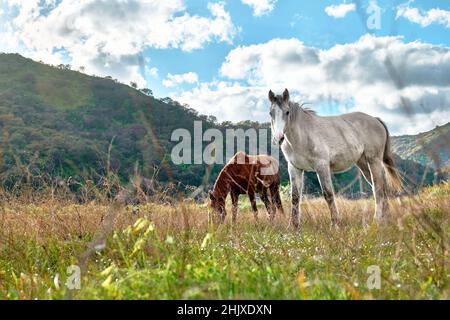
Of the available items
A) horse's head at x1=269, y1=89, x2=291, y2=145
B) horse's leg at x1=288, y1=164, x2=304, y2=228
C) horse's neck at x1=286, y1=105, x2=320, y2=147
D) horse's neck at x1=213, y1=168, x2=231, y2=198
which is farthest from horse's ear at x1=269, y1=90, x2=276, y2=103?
horse's neck at x1=213, y1=168, x2=231, y2=198

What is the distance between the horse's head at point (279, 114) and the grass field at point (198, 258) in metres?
1.51

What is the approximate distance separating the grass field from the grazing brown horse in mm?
2013

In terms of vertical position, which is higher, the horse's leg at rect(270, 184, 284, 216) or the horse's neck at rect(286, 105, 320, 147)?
the horse's neck at rect(286, 105, 320, 147)

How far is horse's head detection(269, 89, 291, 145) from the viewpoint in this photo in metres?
7.81

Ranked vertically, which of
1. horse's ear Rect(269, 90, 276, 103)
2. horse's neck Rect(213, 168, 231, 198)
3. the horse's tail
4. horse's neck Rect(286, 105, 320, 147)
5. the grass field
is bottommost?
the grass field

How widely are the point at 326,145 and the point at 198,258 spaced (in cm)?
535

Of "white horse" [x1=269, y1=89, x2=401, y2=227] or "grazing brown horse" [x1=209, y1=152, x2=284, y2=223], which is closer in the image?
"white horse" [x1=269, y1=89, x2=401, y2=227]

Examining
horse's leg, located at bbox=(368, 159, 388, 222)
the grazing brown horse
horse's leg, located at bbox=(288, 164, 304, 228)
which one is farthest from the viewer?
the grazing brown horse

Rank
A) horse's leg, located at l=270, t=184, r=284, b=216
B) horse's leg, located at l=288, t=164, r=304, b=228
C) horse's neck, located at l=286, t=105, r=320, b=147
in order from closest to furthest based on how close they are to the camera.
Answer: horse's neck, located at l=286, t=105, r=320, b=147 → horse's leg, located at l=288, t=164, r=304, b=228 → horse's leg, located at l=270, t=184, r=284, b=216

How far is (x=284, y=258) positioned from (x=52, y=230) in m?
3.31

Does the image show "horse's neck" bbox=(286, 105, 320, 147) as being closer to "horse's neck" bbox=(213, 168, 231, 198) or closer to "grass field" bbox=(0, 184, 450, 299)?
"grass field" bbox=(0, 184, 450, 299)
